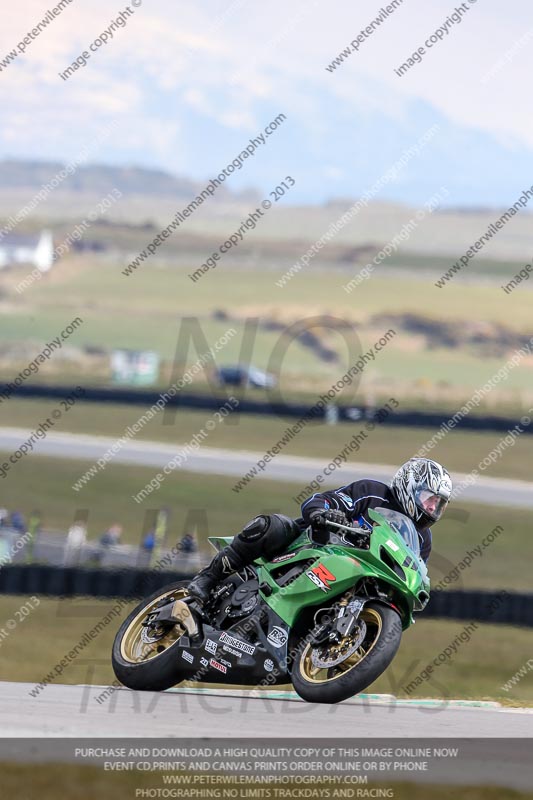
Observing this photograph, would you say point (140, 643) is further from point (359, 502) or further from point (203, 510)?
point (203, 510)

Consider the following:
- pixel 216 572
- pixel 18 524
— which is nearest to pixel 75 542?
pixel 18 524

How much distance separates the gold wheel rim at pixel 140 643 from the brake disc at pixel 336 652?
1.26m

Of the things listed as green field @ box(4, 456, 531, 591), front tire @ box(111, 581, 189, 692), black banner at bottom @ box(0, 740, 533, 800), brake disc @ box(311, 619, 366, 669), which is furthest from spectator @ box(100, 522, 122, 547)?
black banner at bottom @ box(0, 740, 533, 800)

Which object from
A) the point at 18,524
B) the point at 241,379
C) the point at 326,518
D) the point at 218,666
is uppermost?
the point at 326,518

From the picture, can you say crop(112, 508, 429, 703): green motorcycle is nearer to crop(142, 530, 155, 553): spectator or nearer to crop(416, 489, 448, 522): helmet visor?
crop(416, 489, 448, 522): helmet visor

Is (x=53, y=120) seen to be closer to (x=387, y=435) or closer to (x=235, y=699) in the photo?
(x=387, y=435)

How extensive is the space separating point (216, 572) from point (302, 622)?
891mm

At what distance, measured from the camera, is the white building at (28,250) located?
4286 inches

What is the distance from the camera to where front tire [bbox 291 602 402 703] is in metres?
7.63

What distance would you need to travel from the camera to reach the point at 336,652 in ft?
26.0

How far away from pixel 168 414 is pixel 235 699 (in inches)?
1408

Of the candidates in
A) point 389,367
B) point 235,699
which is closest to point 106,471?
point 235,699

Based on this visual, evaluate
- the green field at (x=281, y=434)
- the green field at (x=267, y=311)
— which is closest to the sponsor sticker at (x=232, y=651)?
the green field at (x=281, y=434)

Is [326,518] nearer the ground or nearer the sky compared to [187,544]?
nearer the sky
